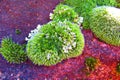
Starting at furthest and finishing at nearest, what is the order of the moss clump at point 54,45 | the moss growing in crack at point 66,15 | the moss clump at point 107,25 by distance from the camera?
the moss growing in crack at point 66,15 < the moss clump at point 107,25 < the moss clump at point 54,45

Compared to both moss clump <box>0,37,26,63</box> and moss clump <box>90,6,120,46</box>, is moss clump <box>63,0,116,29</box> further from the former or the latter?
moss clump <box>0,37,26,63</box>

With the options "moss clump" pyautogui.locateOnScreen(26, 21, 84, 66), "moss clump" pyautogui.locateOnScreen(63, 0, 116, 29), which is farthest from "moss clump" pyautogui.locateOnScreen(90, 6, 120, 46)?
"moss clump" pyautogui.locateOnScreen(26, 21, 84, 66)

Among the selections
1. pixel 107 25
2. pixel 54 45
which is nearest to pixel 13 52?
pixel 54 45

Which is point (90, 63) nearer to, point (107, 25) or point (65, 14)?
point (107, 25)

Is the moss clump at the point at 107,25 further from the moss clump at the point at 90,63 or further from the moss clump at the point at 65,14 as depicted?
the moss clump at the point at 90,63

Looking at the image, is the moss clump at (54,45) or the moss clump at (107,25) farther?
the moss clump at (107,25)

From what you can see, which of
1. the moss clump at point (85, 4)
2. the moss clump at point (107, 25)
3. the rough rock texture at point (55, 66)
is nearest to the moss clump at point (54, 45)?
the rough rock texture at point (55, 66)

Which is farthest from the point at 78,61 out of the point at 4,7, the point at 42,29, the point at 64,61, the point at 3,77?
the point at 4,7
